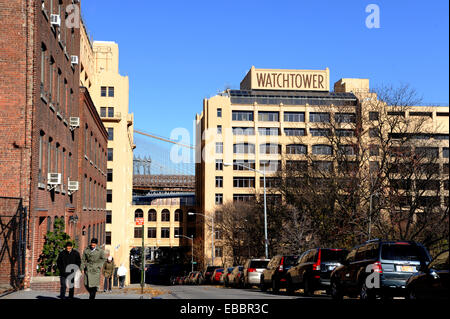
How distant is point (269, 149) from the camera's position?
107 m

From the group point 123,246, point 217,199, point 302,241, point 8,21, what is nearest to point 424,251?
point 8,21

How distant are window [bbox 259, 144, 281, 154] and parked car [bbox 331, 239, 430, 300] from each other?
8979cm

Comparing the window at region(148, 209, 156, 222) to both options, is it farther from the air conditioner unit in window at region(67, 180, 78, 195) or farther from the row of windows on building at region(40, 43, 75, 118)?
the air conditioner unit in window at region(67, 180, 78, 195)

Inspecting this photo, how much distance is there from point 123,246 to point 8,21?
71.4 metres

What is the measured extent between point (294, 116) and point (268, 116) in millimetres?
4845

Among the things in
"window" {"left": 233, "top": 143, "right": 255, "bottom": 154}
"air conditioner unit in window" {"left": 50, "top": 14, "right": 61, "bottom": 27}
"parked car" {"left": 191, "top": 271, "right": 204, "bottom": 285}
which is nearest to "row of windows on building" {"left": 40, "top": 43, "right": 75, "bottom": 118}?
"air conditioner unit in window" {"left": 50, "top": 14, "right": 61, "bottom": 27}

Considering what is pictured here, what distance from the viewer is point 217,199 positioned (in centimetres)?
10544

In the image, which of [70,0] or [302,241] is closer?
[70,0]

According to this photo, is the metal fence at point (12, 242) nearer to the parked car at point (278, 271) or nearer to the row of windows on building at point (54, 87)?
the row of windows on building at point (54, 87)

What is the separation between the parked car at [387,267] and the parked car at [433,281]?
1667 millimetres

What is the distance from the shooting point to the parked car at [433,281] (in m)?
12.7

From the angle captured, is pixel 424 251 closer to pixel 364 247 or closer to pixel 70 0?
pixel 364 247

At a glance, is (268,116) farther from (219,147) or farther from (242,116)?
(219,147)

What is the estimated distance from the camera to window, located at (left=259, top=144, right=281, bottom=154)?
106875 mm
